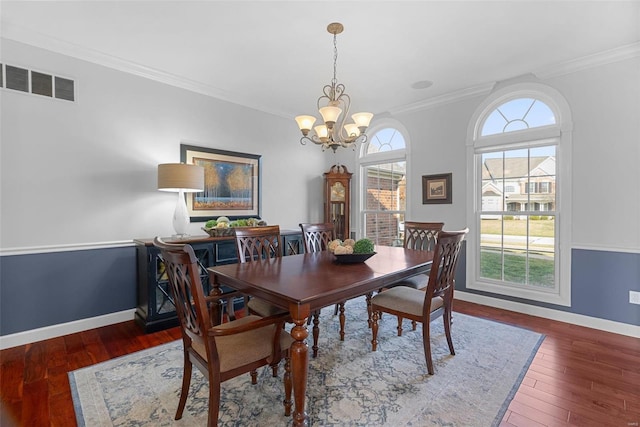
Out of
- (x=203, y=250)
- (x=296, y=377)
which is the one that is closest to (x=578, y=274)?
(x=296, y=377)

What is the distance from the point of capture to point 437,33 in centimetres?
259

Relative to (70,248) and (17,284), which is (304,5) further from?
(17,284)

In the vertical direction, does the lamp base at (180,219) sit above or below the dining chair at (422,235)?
above

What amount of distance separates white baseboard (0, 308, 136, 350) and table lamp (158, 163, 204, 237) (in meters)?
1.06

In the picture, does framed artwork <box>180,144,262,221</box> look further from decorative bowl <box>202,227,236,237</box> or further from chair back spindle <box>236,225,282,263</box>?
chair back spindle <box>236,225,282,263</box>

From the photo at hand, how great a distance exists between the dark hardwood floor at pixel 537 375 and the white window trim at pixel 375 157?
2446 mm

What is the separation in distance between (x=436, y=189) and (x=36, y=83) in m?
4.56

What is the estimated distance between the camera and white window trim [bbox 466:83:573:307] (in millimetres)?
3158

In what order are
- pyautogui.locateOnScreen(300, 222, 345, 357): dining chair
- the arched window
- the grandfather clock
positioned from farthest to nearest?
the grandfather clock, the arched window, pyautogui.locateOnScreen(300, 222, 345, 357): dining chair

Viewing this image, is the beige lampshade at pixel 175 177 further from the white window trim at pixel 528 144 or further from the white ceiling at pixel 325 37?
the white window trim at pixel 528 144

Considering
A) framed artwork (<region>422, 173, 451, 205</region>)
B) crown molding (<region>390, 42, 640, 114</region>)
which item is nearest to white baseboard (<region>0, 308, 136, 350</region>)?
framed artwork (<region>422, 173, 451, 205</region>)

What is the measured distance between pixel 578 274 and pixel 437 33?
285 centimetres

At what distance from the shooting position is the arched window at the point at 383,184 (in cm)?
464

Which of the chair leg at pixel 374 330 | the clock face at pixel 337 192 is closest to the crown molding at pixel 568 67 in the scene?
the clock face at pixel 337 192
